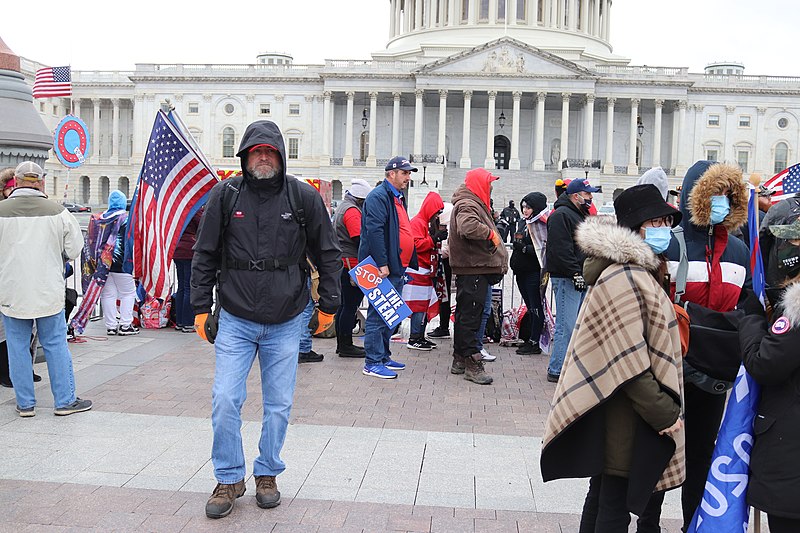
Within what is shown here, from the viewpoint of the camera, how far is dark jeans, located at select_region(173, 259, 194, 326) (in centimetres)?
→ 1088

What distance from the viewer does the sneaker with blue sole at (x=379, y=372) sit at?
8.24m

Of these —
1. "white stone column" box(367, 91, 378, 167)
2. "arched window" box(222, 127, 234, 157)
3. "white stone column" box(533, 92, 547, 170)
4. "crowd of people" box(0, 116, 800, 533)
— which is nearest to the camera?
"crowd of people" box(0, 116, 800, 533)

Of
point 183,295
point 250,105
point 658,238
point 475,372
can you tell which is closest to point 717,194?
point 658,238

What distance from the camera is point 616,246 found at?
3441 mm

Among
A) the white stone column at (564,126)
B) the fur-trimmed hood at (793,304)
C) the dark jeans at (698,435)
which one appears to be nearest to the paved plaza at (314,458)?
the dark jeans at (698,435)

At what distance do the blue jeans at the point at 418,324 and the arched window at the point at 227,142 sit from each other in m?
60.3

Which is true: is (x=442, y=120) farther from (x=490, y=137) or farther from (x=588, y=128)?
(x=588, y=128)

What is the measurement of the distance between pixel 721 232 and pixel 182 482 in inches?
143

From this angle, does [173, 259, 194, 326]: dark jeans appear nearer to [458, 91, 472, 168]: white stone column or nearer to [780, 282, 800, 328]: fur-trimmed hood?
[780, 282, 800, 328]: fur-trimmed hood

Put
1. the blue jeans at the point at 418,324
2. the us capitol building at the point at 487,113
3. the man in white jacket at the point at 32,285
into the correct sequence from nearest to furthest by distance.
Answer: the man in white jacket at the point at 32,285
the blue jeans at the point at 418,324
the us capitol building at the point at 487,113

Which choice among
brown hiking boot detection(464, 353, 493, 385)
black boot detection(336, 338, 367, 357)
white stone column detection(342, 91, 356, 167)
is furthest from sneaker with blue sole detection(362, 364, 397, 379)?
white stone column detection(342, 91, 356, 167)

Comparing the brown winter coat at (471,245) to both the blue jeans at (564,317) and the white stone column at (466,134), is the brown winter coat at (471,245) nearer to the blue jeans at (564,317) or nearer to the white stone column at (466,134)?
the blue jeans at (564,317)

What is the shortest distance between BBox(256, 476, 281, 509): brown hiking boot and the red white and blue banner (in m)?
2.40

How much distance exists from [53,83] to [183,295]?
36.6 feet
